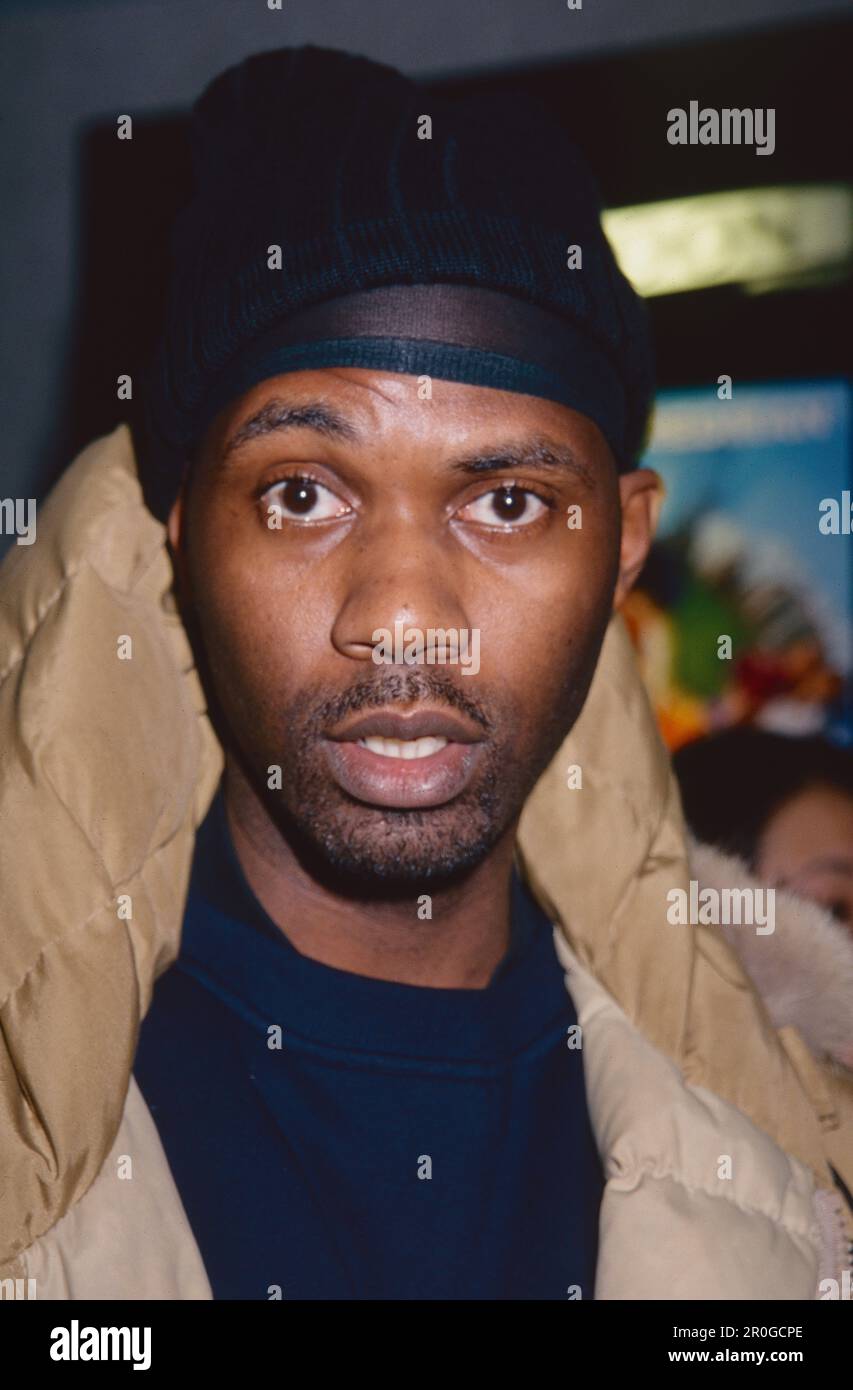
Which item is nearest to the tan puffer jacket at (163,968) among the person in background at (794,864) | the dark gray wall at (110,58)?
the person in background at (794,864)

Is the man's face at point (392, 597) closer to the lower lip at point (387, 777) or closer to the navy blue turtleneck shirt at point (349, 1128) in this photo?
the lower lip at point (387, 777)

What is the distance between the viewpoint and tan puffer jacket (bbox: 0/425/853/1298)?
0.90m

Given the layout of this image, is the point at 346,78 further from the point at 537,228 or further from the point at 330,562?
the point at 330,562

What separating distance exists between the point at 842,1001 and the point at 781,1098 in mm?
130

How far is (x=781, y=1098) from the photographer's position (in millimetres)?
1146

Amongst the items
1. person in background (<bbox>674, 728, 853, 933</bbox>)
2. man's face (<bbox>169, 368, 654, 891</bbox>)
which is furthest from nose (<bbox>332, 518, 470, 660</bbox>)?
person in background (<bbox>674, 728, 853, 933</bbox>)

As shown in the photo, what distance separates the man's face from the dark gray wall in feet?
5.46

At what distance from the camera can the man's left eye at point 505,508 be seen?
1.03 meters

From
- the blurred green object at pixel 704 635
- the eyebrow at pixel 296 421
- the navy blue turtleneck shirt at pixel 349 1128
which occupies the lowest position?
the navy blue turtleneck shirt at pixel 349 1128

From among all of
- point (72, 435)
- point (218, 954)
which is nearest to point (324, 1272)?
point (218, 954)

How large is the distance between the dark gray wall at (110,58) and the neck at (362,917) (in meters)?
1.65

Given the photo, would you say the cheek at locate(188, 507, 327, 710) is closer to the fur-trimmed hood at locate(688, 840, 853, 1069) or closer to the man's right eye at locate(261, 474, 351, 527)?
the man's right eye at locate(261, 474, 351, 527)

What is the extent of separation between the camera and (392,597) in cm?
96

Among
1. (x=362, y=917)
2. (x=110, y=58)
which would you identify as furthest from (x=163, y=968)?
(x=110, y=58)
